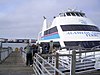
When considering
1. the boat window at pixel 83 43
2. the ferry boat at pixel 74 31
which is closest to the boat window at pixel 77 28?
the ferry boat at pixel 74 31

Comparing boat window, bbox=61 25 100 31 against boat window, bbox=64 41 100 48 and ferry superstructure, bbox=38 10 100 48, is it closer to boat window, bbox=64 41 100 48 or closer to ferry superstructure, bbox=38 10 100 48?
ferry superstructure, bbox=38 10 100 48

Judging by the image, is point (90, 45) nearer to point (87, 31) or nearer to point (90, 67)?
point (87, 31)

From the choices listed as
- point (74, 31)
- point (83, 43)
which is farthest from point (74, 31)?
point (83, 43)

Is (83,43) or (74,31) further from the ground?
(74,31)

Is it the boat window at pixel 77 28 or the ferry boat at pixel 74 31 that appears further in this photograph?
the boat window at pixel 77 28

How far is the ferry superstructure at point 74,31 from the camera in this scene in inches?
898

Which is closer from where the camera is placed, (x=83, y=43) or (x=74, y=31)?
(x=83, y=43)

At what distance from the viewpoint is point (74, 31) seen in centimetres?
2417

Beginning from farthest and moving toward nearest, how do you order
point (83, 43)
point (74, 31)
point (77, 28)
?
point (77, 28)
point (74, 31)
point (83, 43)

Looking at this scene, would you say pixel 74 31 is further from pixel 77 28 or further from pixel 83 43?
pixel 83 43

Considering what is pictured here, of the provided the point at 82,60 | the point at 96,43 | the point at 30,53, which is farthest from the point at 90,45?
the point at 82,60

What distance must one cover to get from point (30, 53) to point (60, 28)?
6.73m

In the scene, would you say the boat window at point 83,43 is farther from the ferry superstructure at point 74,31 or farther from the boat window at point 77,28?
the boat window at point 77,28

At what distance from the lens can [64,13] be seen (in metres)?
28.4
